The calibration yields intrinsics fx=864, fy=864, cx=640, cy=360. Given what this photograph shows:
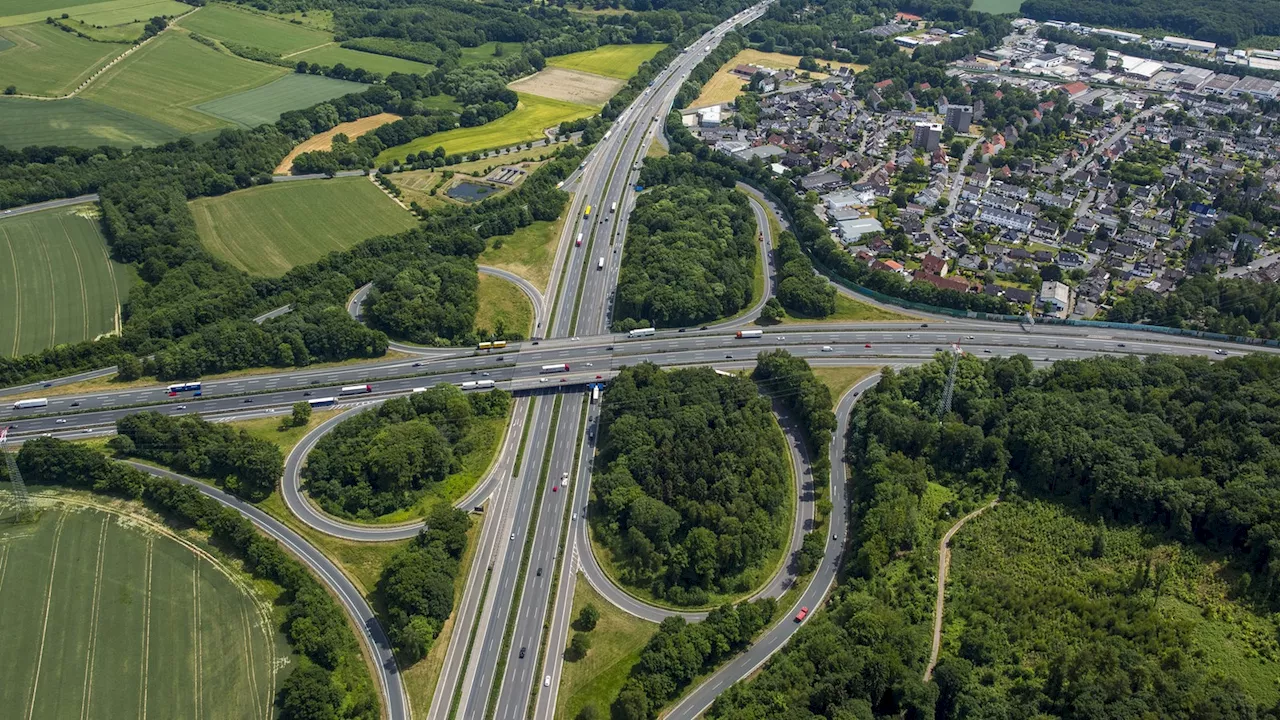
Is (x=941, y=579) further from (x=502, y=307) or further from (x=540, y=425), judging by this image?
(x=502, y=307)

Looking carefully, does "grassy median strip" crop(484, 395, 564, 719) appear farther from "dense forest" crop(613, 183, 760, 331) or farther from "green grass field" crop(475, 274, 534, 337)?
"dense forest" crop(613, 183, 760, 331)

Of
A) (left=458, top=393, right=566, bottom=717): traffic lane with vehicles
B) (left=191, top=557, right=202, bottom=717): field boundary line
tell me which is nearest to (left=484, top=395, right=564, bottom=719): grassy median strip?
(left=458, top=393, right=566, bottom=717): traffic lane with vehicles

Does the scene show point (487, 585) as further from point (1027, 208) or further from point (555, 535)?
point (1027, 208)

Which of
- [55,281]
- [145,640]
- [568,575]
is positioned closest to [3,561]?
[145,640]

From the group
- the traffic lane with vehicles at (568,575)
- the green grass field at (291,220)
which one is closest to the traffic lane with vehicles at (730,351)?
the traffic lane with vehicles at (568,575)

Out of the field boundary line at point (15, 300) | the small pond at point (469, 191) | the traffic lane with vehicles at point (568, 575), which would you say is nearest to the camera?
the traffic lane with vehicles at point (568, 575)

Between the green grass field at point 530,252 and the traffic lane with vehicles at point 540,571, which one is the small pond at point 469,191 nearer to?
the green grass field at point 530,252
